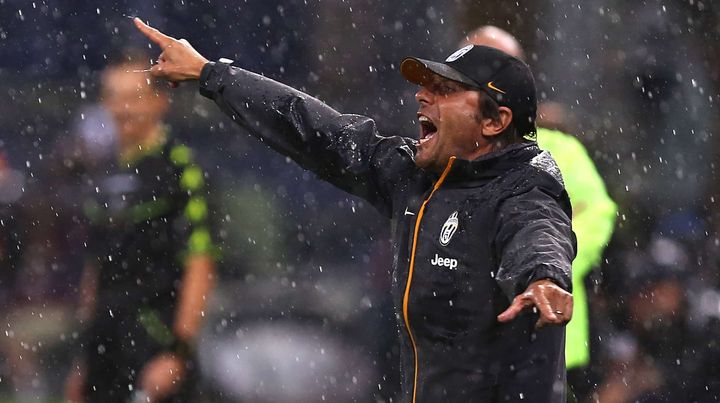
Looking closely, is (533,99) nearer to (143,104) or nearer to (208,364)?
(143,104)

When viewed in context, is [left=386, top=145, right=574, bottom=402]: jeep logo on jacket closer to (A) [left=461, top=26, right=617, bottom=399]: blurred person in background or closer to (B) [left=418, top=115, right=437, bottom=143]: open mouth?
(B) [left=418, top=115, right=437, bottom=143]: open mouth

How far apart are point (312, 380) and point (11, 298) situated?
161 cm

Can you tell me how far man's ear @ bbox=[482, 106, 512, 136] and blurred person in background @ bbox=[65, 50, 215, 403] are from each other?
234 centimetres

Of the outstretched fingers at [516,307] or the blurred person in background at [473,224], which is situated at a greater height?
the outstretched fingers at [516,307]

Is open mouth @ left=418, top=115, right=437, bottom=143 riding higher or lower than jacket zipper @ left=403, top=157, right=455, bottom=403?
higher

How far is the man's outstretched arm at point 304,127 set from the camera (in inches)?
192

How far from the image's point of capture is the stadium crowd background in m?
8.14

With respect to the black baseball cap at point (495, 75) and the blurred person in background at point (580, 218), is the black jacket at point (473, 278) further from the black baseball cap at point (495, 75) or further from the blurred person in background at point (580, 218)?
the blurred person in background at point (580, 218)

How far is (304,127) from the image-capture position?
4926 millimetres

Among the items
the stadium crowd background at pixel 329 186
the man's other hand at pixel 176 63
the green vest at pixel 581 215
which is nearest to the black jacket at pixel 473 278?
the man's other hand at pixel 176 63

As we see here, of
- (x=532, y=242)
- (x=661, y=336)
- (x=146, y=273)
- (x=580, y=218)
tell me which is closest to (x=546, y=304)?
(x=532, y=242)

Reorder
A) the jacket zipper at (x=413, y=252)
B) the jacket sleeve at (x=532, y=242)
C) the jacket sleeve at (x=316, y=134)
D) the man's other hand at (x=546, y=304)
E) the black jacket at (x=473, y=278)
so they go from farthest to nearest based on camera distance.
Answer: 1. the jacket sleeve at (x=316, y=134)
2. the jacket zipper at (x=413, y=252)
3. the black jacket at (x=473, y=278)
4. the jacket sleeve at (x=532, y=242)
5. the man's other hand at (x=546, y=304)

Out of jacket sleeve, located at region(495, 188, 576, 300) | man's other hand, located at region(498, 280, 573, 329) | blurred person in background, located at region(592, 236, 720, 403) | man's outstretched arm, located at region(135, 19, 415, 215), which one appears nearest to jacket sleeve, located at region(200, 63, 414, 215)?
man's outstretched arm, located at region(135, 19, 415, 215)

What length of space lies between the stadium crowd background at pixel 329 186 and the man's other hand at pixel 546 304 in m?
3.74
